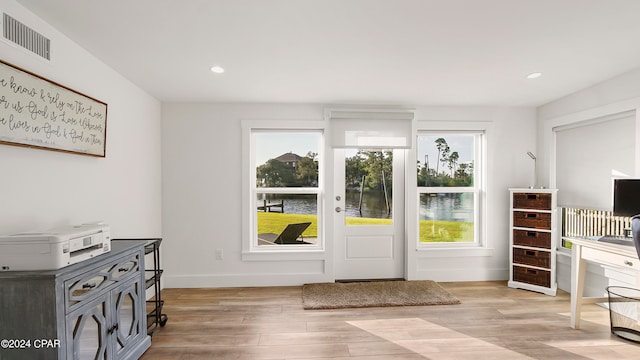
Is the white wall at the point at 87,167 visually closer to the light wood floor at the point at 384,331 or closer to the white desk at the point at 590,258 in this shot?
the light wood floor at the point at 384,331

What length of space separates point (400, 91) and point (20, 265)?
3.34 metres

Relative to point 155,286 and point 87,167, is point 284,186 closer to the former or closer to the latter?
point 155,286

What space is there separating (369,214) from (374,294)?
41.3 inches

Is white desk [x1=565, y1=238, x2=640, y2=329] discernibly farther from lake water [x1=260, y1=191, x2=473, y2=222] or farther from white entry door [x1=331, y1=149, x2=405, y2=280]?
white entry door [x1=331, y1=149, x2=405, y2=280]

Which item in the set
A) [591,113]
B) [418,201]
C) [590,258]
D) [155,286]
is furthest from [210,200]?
[591,113]

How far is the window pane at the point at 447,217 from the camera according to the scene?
159 inches

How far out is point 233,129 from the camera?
12.2 feet

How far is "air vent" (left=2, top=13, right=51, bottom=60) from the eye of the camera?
1645mm

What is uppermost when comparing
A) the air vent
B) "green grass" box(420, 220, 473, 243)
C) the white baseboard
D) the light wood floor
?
the air vent

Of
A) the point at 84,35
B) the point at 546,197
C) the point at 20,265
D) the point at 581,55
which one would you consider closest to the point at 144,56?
the point at 84,35

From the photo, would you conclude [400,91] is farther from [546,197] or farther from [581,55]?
[546,197]

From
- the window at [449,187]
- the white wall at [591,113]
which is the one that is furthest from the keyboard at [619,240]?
the window at [449,187]

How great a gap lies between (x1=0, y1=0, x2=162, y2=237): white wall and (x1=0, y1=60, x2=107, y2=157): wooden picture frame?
0.24 feet

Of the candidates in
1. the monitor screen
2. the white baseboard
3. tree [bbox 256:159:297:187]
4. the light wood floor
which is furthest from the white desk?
tree [bbox 256:159:297:187]
